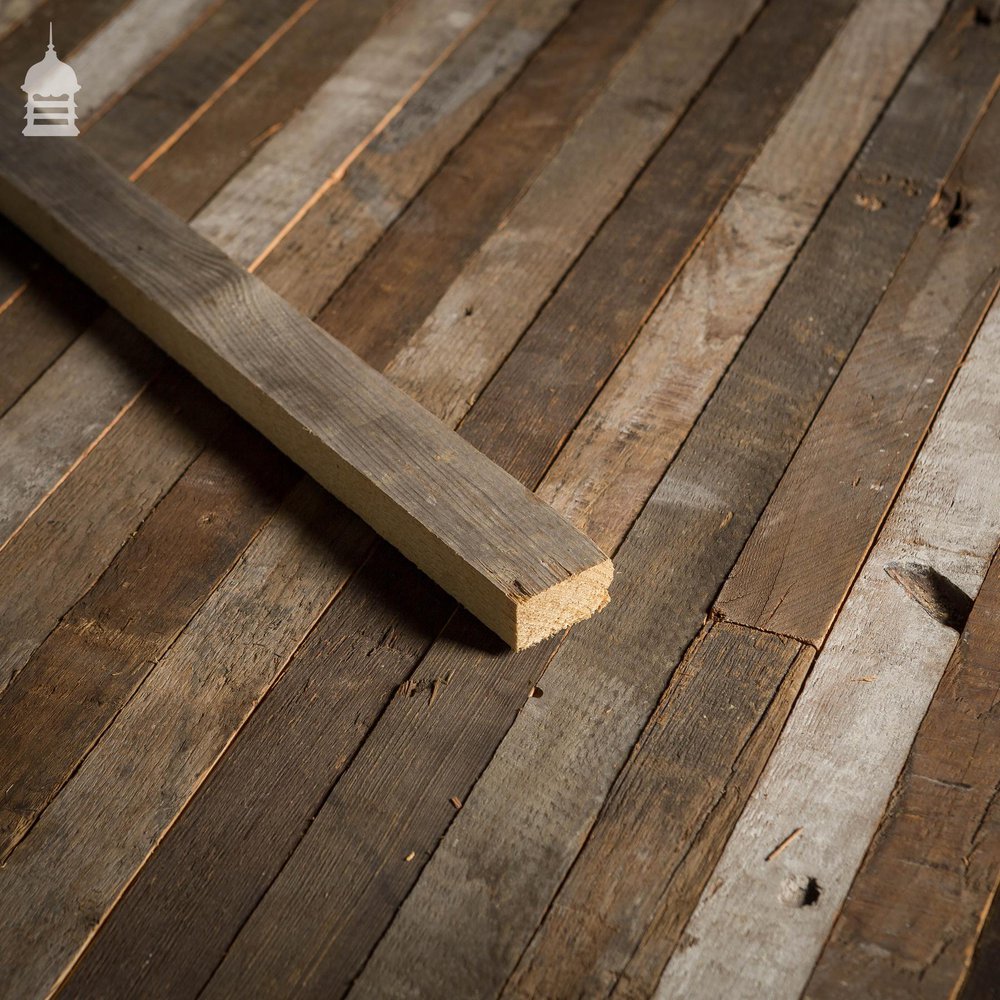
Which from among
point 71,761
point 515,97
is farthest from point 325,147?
point 71,761

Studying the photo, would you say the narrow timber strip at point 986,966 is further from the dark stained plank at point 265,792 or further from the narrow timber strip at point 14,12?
the narrow timber strip at point 14,12

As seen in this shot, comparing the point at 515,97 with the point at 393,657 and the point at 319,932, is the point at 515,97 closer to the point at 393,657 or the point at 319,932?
the point at 393,657

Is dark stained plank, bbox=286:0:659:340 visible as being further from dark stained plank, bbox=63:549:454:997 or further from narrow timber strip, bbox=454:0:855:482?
dark stained plank, bbox=63:549:454:997

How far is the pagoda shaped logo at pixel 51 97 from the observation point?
7.91 ft

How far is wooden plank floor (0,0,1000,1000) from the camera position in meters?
1.40

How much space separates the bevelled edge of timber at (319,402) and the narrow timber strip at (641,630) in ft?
0.38

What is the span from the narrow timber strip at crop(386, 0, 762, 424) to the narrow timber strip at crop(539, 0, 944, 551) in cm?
22

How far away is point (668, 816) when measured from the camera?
146cm

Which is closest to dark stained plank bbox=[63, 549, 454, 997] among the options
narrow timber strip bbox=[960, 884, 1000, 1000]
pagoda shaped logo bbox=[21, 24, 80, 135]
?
narrow timber strip bbox=[960, 884, 1000, 1000]

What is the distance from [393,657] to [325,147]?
126 cm

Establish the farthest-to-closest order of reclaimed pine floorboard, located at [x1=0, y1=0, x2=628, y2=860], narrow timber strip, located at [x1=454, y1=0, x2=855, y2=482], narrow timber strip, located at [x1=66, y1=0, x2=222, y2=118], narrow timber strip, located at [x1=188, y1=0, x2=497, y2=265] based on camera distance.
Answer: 1. narrow timber strip, located at [x1=66, y1=0, x2=222, y2=118]
2. narrow timber strip, located at [x1=188, y1=0, x2=497, y2=265]
3. narrow timber strip, located at [x1=454, y1=0, x2=855, y2=482]
4. reclaimed pine floorboard, located at [x1=0, y1=0, x2=628, y2=860]

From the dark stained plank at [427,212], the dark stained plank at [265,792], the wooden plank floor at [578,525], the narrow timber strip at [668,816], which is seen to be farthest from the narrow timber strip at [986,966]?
the dark stained plank at [427,212]

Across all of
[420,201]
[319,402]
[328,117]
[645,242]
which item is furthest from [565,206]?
[319,402]

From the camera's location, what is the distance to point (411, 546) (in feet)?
5.66
